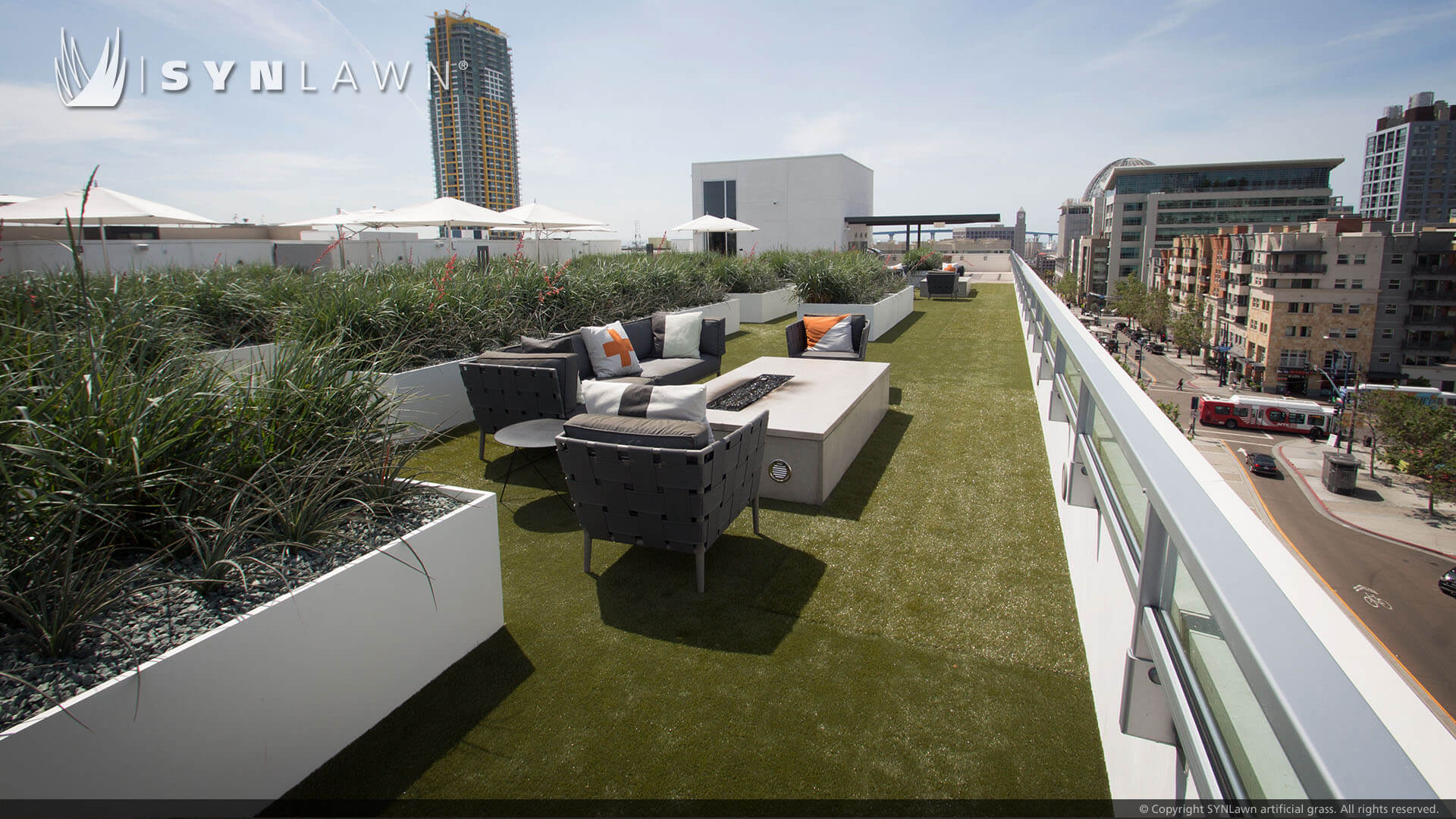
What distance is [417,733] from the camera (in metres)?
2.30

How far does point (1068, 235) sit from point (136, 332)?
16205cm

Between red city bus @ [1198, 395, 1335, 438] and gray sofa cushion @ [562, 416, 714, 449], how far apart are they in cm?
1674

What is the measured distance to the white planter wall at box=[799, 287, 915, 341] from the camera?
1000cm

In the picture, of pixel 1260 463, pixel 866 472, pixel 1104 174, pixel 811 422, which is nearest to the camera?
pixel 811 422

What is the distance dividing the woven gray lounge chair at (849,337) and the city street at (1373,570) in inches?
581

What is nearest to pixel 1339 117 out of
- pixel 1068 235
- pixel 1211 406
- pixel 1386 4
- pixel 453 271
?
pixel 1386 4

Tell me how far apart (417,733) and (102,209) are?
8.51m

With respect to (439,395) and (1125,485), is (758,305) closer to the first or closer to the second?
(439,395)

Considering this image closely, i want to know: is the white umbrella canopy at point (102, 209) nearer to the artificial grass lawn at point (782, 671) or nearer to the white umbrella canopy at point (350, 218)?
the white umbrella canopy at point (350, 218)

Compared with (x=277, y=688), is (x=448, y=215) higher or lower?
higher

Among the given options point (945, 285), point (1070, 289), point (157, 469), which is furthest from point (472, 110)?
point (1070, 289)

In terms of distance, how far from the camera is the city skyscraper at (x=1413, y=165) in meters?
97.7

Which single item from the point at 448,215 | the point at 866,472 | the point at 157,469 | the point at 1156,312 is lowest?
the point at 1156,312

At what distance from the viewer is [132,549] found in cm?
222
